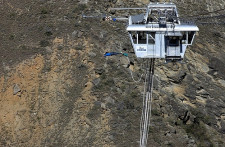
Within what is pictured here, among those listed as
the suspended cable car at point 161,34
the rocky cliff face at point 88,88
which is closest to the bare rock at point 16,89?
the rocky cliff face at point 88,88

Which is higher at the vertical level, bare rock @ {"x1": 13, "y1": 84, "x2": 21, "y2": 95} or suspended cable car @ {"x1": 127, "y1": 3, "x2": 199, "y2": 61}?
suspended cable car @ {"x1": 127, "y1": 3, "x2": 199, "y2": 61}

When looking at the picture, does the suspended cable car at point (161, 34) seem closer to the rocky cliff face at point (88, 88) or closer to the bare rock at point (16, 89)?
the rocky cliff face at point (88, 88)

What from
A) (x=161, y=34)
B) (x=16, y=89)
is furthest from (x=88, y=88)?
(x=161, y=34)

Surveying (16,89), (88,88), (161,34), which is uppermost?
(161,34)

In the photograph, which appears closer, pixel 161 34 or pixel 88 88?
pixel 161 34

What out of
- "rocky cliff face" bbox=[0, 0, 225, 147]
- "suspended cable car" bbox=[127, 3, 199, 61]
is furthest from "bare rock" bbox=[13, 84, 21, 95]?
"suspended cable car" bbox=[127, 3, 199, 61]

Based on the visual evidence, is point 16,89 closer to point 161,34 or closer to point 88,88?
point 88,88

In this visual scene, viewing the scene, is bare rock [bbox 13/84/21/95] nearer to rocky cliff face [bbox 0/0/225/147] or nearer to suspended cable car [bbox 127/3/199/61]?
rocky cliff face [bbox 0/0/225/147]

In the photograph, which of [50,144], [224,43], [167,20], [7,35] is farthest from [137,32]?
[224,43]

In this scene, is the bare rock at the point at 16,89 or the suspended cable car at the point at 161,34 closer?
the suspended cable car at the point at 161,34
